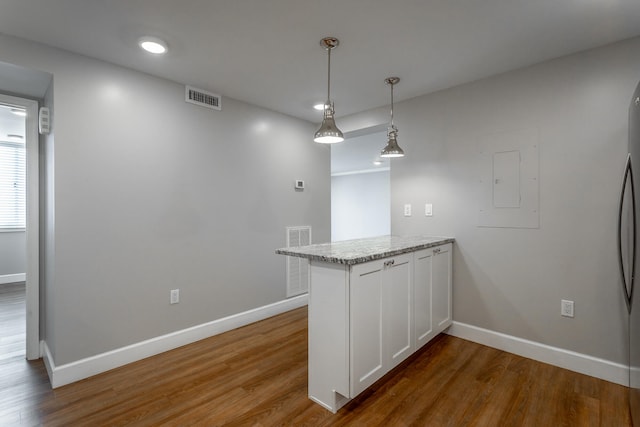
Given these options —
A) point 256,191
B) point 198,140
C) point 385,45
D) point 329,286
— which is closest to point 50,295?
point 198,140

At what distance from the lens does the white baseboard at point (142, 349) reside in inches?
87.2

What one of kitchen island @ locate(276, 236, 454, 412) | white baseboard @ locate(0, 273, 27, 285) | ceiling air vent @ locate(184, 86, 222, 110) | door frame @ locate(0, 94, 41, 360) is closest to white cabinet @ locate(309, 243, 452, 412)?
kitchen island @ locate(276, 236, 454, 412)

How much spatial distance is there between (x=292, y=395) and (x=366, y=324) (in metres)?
0.74

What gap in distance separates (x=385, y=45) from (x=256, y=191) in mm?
2008

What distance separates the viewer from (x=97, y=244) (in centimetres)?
238

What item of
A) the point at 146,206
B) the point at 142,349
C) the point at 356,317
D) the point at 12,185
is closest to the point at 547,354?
the point at 356,317

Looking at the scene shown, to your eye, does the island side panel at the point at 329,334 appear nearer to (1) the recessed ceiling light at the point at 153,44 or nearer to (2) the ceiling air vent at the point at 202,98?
(1) the recessed ceiling light at the point at 153,44

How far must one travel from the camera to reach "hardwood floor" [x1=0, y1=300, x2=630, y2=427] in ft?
5.97

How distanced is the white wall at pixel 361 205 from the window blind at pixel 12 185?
7.69 meters

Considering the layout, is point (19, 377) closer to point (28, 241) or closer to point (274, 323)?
point (28, 241)

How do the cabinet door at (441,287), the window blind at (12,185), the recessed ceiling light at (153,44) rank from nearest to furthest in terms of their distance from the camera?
the recessed ceiling light at (153,44), the cabinet door at (441,287), the window blind at (12,185)

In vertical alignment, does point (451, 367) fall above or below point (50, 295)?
below

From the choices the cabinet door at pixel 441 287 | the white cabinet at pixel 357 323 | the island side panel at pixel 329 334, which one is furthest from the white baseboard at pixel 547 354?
the island side panel at pixel 329 334

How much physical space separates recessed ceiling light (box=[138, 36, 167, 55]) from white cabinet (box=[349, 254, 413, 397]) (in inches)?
81.2
